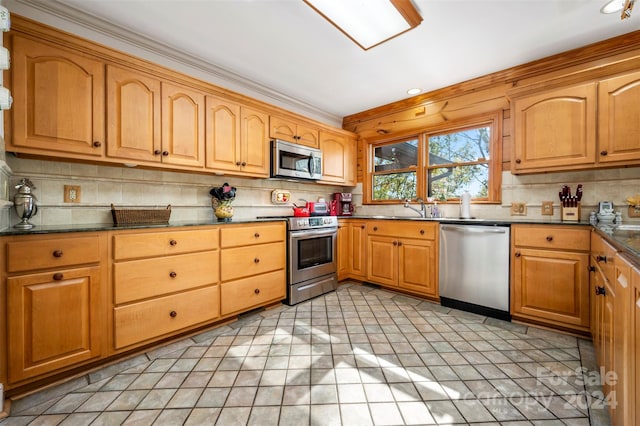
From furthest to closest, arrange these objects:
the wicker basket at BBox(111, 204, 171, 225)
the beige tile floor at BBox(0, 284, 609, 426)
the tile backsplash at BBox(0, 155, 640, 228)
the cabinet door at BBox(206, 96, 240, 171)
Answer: the cabinet door at BBox(206, 96, 240, 171) → the wicker basket at BBox(111, 204, 171, 225) → the tile backsplash at BBox(0, 155, 640, 228) → the beige tile floor at BBox(0, 284, 609, 426)

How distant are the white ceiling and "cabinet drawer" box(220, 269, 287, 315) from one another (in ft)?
7.02

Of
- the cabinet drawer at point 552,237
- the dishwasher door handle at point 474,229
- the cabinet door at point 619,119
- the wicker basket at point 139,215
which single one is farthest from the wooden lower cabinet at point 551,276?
the wicker basket at point 139,215

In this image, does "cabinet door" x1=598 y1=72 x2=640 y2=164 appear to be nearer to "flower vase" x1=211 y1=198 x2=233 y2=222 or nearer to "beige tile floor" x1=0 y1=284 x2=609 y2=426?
"beige tile floor" x1=0 y1=284 x2=609 y2=426

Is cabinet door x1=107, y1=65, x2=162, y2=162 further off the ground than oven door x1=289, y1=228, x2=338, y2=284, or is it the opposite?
cabinet door x1=107, y1=65, x2=162, y2=162

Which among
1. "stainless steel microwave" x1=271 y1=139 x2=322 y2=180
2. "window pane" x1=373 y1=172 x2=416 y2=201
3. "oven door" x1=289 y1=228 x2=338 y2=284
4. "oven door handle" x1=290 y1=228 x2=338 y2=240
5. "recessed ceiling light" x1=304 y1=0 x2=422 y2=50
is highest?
"recessed ceiling light" x1=304 y1=0 x2=422 y2=50

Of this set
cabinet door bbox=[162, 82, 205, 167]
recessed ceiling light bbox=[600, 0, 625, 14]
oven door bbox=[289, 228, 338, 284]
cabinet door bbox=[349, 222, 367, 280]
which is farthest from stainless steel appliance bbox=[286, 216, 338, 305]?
recessed ceiling light bbox=[600, 0, 625, 14]

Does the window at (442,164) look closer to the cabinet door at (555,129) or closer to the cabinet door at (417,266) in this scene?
the cabinet door at (555,129)

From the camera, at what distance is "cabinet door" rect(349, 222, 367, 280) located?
358 cm

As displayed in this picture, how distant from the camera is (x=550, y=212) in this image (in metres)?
2.65

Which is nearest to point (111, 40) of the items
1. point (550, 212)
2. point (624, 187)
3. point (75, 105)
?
point (75, 105)

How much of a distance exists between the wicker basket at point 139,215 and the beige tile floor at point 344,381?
3.34 ft

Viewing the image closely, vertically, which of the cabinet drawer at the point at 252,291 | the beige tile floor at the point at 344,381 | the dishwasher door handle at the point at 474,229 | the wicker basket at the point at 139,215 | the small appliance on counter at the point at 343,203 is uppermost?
the small appliance on counter at the point at 343,203

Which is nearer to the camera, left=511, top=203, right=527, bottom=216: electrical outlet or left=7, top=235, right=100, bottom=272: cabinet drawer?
left=7, top=235, right=100, bottom=272: cabinet drawer

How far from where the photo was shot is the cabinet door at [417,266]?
2949 mm
